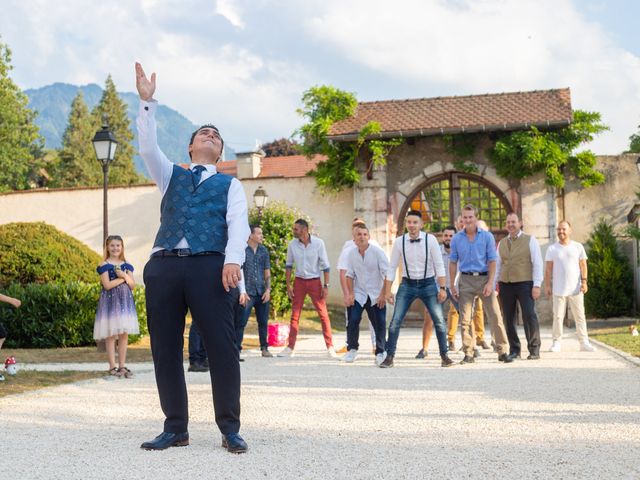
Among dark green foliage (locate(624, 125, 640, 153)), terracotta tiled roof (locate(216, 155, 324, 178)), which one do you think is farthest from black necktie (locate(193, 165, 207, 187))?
Answer: terracotta tiled roof (locate(216, 155, 324, 178))

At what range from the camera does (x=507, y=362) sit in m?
10.2

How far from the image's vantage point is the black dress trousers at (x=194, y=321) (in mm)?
4781

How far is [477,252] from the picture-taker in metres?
10.3

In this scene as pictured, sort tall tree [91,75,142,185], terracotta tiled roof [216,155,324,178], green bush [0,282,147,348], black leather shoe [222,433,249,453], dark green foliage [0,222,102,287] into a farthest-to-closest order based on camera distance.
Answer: tall tree [91,75,142,185] < terracotta tiled roof [216,155,324,178] < dark green foliage [0,222,102,287] < green bush [0,282,147,348] < black leather shoe [222,433,249,453]

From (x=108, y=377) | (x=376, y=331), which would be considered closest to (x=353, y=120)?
(x=376, y=331)

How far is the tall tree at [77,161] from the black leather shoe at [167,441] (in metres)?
47.8

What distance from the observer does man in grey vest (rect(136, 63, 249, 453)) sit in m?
4.77

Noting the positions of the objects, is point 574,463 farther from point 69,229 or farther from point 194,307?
point 69,229

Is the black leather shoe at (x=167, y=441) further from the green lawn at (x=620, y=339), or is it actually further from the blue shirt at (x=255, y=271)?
the green lawn at (x=620, y=339)

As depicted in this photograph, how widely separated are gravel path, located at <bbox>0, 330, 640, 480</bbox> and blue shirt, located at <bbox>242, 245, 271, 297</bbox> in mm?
2559

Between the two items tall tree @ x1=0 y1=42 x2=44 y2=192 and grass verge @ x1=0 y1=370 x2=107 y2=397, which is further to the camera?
tall tree @ x1=0 y1=42 x2=44 y2=192

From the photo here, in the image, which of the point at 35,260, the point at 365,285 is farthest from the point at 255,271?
the point at 35,260

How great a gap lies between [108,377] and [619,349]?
7027 mm

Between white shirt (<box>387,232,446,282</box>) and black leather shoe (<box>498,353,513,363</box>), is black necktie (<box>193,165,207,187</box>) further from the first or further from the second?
black leather shoe (<box>498,353,513,363</box>)
